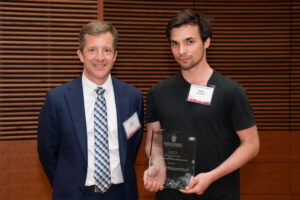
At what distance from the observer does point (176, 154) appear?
1788 mm

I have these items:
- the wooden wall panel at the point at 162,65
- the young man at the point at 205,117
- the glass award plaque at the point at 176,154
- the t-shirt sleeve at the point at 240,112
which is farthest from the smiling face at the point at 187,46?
the wooden wall panel at the point at 162,65

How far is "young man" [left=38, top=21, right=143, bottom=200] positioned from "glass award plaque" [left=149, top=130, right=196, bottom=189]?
15.2 inches

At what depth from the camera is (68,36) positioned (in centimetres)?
387

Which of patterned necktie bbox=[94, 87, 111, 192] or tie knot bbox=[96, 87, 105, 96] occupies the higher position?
tie knot bbox=[96, 87, 105, 96]

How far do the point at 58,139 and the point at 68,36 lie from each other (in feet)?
6.66

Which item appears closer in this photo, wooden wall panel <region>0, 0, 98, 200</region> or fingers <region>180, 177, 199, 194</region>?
fingers <region>180, 177, 199, 194</region>

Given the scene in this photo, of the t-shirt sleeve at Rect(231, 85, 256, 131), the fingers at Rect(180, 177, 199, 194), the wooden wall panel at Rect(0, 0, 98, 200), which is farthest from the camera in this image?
the wooden wall panel at Rect(0, 0, 98, 200)

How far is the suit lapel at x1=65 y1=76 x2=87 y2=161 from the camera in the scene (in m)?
2.03

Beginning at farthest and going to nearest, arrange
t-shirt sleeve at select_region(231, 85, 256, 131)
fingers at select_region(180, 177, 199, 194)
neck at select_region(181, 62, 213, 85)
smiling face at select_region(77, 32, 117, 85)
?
smiling face at select_region(77, 32, 117, 85) < neck at select_region(181, 62, 213, 85) < t-shirt sleeve at select_region(231, 85, 256, 131) < fingers at select_region(180, 177, 199, 194)

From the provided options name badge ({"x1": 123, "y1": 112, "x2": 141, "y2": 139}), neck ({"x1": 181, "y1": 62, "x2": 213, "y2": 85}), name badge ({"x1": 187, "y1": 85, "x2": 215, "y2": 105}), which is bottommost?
name badge ({"x1": 123, "y1": 112, "x2": 141, "y2": 139})

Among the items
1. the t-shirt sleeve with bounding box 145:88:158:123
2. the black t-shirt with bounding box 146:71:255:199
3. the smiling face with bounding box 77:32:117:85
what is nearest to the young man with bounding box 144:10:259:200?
the black t-shirt with bounding box 146:71:255:199

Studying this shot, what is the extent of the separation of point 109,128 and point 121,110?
0.50ft

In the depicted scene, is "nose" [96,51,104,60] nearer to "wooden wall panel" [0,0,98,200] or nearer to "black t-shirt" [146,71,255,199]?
"black t-shirt" [146,71,255,199]

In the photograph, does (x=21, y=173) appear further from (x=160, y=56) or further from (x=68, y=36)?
(x=160, y=56)
